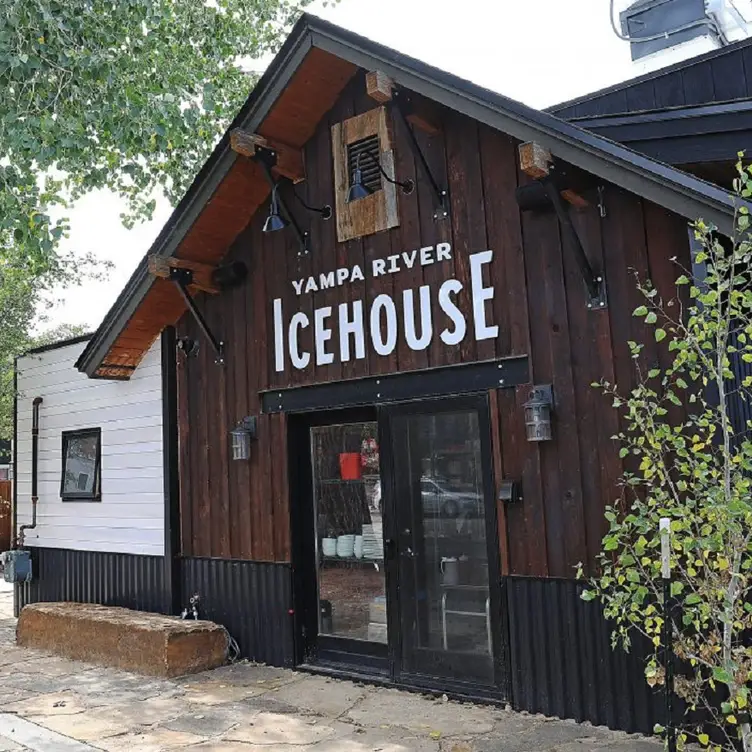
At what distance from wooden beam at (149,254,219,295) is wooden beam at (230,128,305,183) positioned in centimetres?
124

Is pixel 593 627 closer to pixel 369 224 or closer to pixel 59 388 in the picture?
pixel 369 224

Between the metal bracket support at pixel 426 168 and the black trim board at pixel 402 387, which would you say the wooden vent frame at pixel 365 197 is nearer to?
the metal bracket support at pixel 426 168

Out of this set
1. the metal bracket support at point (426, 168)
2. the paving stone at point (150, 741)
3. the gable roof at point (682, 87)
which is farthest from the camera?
the gable roof at point (682, 87)

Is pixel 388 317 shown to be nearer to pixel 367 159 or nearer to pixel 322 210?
pixel 322 210

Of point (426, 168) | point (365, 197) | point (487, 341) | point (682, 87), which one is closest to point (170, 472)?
point (365, 197)

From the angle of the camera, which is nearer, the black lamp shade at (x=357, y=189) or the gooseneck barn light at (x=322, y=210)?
the black lamp shade at (x=357, y=189)

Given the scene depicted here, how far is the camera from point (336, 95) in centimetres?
693

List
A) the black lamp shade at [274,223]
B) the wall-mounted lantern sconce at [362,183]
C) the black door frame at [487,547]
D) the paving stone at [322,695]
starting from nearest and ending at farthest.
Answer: the black door frame at [487,547] < the paving stone at [322,695] < the wall-mounted lantern sconce at [362,183] < the black lamp shade at [274,223]

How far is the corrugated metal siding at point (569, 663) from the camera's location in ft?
16.4

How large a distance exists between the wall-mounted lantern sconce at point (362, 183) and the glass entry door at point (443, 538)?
1683 millimetres

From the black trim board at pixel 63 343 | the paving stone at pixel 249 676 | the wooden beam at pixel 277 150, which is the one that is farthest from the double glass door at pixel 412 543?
the black trim board at pixel 63 343

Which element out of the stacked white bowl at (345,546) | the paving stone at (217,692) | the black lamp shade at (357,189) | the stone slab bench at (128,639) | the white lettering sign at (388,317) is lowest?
the paving stone at (217,692)

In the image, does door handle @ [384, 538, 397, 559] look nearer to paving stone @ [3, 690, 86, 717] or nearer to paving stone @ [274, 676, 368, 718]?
paving stone @ [274, 676, 368, 718]

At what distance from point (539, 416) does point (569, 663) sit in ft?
5.32
